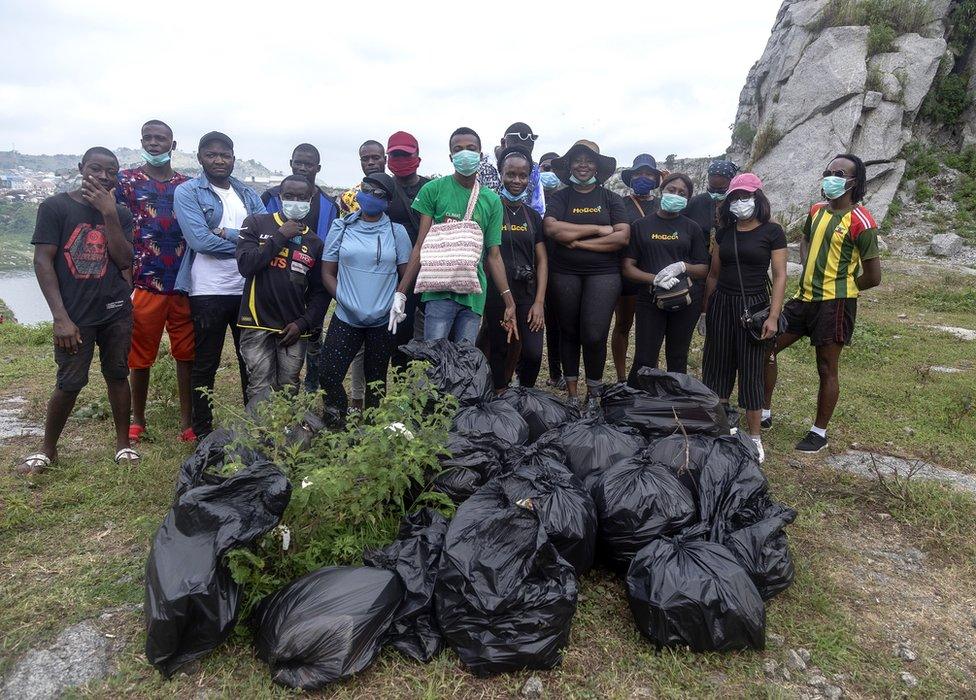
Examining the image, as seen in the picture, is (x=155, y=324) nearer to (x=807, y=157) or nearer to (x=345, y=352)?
(x=345, y=352)

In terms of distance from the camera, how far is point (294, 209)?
3453mm

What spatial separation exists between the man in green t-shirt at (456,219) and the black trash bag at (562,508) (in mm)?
1311

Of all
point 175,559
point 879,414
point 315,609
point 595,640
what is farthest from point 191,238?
point 879,414

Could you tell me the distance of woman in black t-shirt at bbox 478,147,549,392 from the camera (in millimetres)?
3861

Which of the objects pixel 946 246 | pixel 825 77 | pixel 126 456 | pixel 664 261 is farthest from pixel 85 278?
pixel 825 77

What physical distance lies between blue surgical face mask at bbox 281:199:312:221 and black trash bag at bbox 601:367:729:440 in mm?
2137

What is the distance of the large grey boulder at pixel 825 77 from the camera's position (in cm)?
1439

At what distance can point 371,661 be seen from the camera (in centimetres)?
194

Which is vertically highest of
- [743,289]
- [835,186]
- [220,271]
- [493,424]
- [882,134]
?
[882,134]

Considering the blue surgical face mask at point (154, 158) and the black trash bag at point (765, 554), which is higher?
the blue surgical face mask at point (154, 158)

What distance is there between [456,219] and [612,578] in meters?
2.11

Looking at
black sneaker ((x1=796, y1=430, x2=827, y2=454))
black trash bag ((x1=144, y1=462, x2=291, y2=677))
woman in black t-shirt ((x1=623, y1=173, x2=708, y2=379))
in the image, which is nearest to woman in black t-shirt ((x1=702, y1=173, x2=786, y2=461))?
woman in black t-shirt ((x1=623, y1=173, x2=708, y2=379))

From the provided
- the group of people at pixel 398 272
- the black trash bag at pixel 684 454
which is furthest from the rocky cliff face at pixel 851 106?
the black trash bag at pixel 684 454

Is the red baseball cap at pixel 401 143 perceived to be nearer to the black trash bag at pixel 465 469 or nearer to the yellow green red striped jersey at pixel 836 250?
the black trash bag at pixel 465 469
